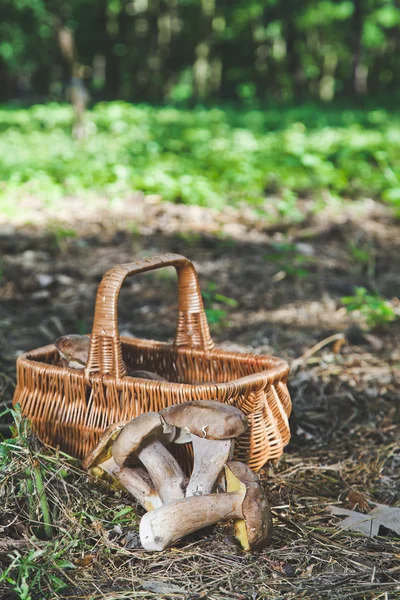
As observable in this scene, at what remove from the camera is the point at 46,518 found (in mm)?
1819

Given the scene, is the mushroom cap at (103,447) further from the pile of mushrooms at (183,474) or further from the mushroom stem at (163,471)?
the mushroom stem at (163,471)

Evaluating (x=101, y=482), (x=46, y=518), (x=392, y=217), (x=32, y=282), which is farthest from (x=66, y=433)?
(x=392, y=217)

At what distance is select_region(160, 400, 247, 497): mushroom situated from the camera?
183 cm

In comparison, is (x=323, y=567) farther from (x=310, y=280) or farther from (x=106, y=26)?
(x=106, y=26)

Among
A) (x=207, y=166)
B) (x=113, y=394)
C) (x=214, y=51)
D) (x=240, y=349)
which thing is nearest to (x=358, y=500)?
(x=113, y=394)

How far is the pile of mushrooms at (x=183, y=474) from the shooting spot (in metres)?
1.76

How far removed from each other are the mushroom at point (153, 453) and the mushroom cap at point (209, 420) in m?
0.07

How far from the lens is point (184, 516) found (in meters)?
1.76

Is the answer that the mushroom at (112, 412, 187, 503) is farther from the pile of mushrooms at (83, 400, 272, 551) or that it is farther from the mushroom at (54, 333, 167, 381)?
the mushroom at (54, 333, 167, 381)

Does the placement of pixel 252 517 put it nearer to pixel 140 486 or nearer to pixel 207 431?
pixel 207 431

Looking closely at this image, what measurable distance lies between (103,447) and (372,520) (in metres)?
0.91

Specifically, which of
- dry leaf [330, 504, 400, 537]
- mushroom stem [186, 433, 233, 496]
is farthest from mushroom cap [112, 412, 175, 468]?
dry leaf [330, 504, 400, 537]

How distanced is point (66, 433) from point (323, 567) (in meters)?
1.01

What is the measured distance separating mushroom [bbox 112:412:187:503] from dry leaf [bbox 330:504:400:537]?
56cm
